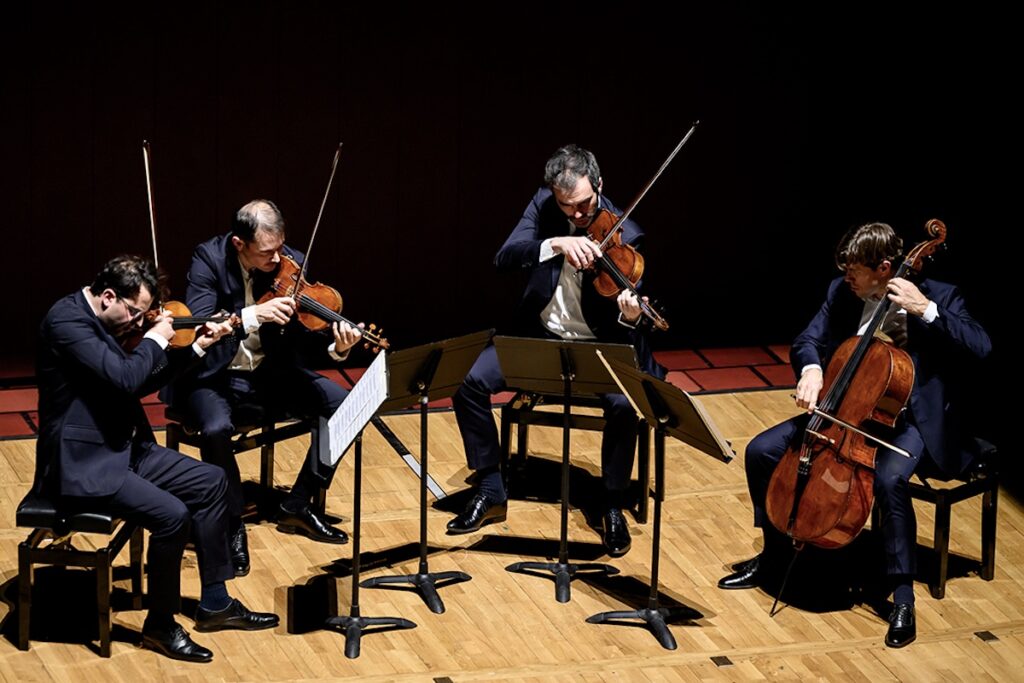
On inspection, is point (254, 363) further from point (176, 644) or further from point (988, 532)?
point (988, 532)

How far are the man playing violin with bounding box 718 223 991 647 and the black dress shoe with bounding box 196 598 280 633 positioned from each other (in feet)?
4.45

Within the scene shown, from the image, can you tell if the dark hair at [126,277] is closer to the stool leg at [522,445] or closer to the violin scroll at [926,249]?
the stool leg at [522,445]

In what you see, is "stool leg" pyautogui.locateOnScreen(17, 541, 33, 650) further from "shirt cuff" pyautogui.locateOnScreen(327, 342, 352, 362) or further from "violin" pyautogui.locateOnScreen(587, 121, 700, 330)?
"violin" pyautogui.locateOnScreen(587, 121, 700, 330)

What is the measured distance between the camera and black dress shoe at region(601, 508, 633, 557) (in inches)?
203

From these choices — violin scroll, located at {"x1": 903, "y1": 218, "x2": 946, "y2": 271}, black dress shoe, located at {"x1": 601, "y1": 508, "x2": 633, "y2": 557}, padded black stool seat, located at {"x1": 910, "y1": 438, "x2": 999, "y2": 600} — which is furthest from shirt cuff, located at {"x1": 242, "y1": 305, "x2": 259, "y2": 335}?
padded black stool seat, located at {"x1": 910, "y1": 438, "x2": 999, "y2": 600}

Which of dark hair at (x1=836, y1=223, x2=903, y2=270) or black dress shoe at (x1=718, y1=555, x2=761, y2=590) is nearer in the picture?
dark hair at (x1=836, y1=223, x2=903, y2=270)

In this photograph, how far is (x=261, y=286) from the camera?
16.5 ft

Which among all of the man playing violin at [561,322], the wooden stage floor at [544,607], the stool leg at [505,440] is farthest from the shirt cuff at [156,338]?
the stool leg at [505,440]

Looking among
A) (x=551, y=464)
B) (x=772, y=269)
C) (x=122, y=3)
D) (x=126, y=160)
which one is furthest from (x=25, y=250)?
(x=772, y=269)

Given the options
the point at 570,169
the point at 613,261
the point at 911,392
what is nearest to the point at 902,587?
the point at 911,392

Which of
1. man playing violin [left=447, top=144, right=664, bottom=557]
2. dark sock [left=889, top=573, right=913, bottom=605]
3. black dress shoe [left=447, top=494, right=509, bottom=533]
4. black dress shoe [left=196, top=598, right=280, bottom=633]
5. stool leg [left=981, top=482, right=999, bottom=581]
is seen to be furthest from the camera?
black dress shoe [left=447, top=494, right=509, bottom=533]

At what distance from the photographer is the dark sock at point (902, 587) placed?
471 centimetres

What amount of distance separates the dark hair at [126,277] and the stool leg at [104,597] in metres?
0.67

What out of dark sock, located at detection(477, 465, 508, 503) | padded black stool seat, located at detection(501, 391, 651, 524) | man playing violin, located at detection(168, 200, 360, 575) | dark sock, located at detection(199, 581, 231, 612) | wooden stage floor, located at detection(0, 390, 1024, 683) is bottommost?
wooden stage floor, located at detection(0, 390, 1024, 683)
